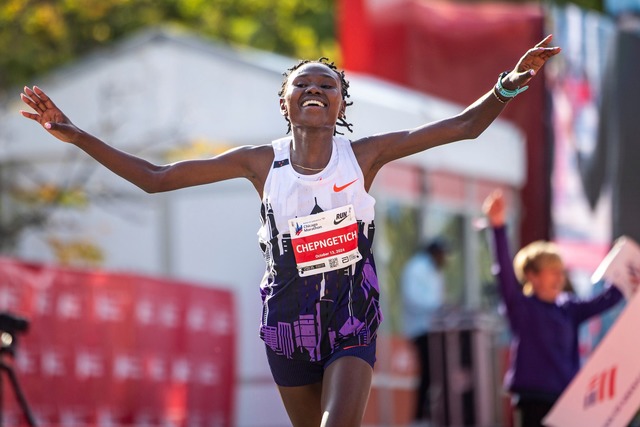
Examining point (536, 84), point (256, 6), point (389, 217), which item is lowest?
point (389, 217)

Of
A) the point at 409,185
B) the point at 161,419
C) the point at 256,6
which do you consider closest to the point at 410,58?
the point at 409,185

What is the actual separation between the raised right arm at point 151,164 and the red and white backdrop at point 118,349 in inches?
226

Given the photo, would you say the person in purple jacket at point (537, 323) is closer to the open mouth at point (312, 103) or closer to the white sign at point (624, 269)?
the white sign at point (624, 269)

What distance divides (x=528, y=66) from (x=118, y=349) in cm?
868

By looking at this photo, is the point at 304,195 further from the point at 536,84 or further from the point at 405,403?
the point at 536,84

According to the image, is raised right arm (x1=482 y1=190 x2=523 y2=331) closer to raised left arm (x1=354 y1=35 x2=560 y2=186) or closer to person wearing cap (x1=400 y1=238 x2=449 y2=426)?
raised left arm (x1=354 y1=35 x2=560 y2=186)

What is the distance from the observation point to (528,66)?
572 cm

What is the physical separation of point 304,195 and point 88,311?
25.9 feet

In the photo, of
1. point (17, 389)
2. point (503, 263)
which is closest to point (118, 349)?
point (17, 389)

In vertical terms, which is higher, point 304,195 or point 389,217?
point 389,217

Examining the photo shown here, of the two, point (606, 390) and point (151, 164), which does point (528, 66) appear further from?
point (606, 390)

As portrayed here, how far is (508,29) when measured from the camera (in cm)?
2028

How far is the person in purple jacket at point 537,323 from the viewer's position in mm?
9102

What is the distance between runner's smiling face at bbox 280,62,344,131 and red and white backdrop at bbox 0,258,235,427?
242 inches
